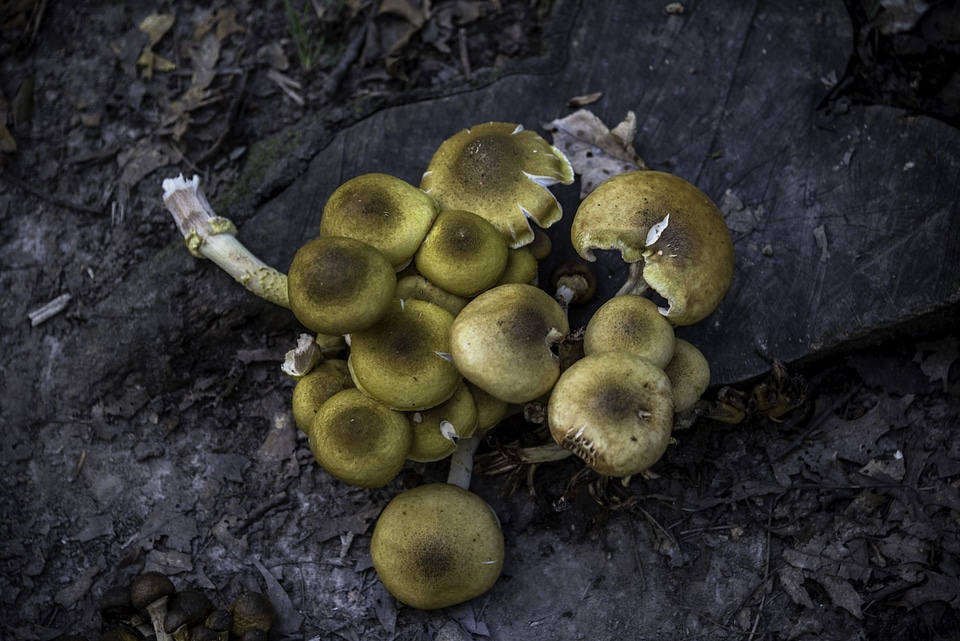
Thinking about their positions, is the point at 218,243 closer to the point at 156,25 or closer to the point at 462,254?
the point at 462,254

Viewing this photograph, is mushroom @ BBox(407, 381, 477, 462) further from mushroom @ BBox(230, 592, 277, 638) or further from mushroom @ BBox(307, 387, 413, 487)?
mushroom @ BBox(230, 592, 277, 638)

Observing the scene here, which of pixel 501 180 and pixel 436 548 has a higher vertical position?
pixel 501 180

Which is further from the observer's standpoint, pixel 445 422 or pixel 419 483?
pixel 419 483

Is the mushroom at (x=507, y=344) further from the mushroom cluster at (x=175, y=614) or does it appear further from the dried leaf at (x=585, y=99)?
the mushroom cluster at (x=175, y=614)

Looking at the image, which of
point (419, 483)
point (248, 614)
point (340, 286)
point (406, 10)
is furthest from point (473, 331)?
point (406, 10)

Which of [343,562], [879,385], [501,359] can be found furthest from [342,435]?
[879,385]

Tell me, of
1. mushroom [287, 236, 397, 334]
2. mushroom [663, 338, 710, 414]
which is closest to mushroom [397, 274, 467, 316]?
mushroom [287, 236, 397, 334]

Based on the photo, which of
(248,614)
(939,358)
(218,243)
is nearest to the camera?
(248,614)
